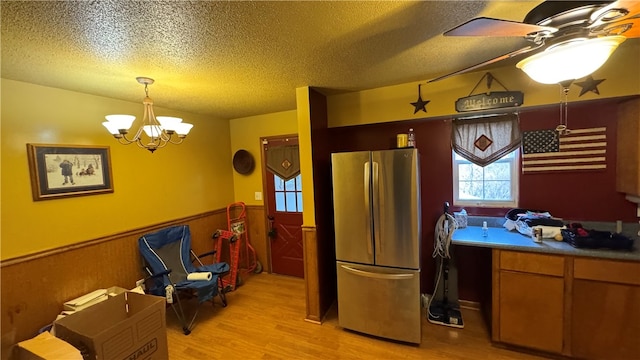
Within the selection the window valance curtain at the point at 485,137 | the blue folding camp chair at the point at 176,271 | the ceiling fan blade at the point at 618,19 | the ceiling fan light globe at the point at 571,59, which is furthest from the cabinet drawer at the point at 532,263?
the blue folding camp chair at the point at 176,271

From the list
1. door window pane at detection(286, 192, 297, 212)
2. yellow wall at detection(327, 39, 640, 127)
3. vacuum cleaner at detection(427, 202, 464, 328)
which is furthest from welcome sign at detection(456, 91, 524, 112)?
door window pane at detection(286, 192, 297, 212)

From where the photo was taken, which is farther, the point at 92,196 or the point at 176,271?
the point at 176,271

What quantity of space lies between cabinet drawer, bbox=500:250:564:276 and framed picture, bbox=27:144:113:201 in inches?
148

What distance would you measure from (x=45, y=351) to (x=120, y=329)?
0.33 meters

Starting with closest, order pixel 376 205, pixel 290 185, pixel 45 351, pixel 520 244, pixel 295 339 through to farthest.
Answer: pixel 45 351 < pixel 520 244 < pixel 376 205 < pixel 295 339 < pixel 290 185

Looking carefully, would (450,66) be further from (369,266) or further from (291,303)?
(291,303)

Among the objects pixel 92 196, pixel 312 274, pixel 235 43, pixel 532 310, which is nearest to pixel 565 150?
pixel 532 310

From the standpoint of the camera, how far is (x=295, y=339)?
2432mm

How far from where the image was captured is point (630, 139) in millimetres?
2029

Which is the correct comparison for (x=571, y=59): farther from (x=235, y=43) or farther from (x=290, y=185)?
(x=290, y=185)

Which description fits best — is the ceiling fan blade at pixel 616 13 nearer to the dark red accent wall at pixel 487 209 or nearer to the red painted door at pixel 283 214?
the dark red accent wall at pixel 487 209

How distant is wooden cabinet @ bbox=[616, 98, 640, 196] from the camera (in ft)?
6.42

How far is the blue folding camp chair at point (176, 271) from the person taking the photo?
8.70ft

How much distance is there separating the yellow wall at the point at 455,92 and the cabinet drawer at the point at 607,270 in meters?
1.28
